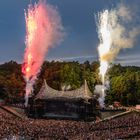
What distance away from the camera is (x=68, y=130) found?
205 ft

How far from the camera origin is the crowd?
5612cm

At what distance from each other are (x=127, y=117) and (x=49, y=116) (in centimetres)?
1258

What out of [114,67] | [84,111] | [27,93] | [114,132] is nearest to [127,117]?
[84,111]

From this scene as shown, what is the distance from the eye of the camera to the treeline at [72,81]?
94.3m

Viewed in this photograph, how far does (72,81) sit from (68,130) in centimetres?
3573

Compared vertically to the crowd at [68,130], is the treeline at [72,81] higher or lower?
higher

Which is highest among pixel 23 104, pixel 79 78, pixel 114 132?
pixel 79 78

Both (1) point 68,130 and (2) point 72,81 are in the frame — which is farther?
(2) point 72,81

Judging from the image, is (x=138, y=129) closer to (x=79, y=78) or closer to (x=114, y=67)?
(x=79, y=78)

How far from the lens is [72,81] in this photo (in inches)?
3858

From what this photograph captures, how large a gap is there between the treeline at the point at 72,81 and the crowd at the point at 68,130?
24468mm

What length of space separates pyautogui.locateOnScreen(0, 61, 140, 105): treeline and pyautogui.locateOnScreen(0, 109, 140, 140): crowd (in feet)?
80.3

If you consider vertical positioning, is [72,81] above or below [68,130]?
above

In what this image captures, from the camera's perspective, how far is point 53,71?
99688 millimetres
